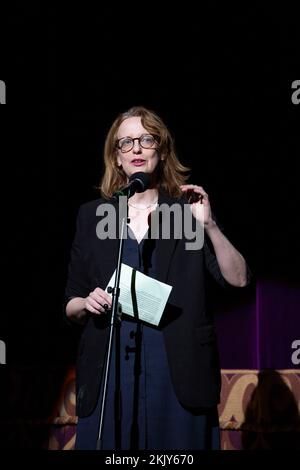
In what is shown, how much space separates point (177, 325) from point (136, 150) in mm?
683

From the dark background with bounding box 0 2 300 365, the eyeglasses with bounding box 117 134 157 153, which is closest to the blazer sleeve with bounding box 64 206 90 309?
the eyeglasses with bounding box 117 134 157 153

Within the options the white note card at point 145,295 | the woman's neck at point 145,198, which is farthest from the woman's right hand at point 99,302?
the woman's neck at point 145,198

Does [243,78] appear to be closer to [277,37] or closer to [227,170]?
[277,37]

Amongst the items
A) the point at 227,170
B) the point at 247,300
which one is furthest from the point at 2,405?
the point at 227,170

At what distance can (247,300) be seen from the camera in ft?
12.2

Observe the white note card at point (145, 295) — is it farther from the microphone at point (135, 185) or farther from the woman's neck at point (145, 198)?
the woman's neck at point (145, 198)

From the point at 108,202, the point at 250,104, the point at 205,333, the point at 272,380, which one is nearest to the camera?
the point at 205,333

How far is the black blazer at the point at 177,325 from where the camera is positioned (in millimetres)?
2074

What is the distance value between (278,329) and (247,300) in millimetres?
234

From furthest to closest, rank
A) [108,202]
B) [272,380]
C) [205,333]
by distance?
[272,380] → [108,202] → [205,333]

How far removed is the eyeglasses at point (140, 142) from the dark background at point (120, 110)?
1.39 meters

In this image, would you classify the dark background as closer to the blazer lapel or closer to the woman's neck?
the woman's neck

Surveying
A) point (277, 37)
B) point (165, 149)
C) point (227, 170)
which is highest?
point (277, 37)

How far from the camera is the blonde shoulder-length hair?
2.48 metres
